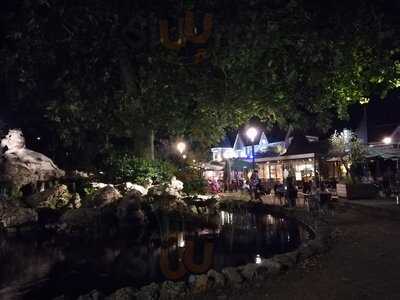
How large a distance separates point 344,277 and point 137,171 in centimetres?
1431

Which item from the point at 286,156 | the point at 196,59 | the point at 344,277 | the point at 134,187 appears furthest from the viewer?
the point at 286,156

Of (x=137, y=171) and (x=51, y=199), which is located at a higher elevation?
(x=137, y=171)

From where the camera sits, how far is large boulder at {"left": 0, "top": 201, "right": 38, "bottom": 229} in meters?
16.2

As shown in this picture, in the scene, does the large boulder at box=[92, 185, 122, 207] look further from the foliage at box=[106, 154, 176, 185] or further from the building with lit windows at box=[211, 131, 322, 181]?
the building with lit windows at box=[211, 131, 322, 181]

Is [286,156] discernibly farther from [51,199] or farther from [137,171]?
[51,199]

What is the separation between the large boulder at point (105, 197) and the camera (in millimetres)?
16203

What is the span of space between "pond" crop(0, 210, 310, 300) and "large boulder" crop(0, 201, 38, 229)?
161 cm

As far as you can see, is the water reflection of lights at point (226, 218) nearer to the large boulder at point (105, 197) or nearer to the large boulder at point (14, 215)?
the large boulder at point (105, 197)

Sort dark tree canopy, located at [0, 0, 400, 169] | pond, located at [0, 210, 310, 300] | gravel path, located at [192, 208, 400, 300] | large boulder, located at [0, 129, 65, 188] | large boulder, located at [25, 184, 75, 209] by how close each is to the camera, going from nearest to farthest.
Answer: gravel path, located at [192, 208, 400, 300] → pond, located at [0, 210, 310, 300] → dark tree canopy, located at [0, 0, 400, 169] → large boulder, located at [25, 184, 75, 209] → large boulder, located at [0, 129, 65, 188]

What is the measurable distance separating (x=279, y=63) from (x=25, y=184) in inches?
535

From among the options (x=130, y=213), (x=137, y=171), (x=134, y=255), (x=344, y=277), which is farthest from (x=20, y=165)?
(x=344, y=277)

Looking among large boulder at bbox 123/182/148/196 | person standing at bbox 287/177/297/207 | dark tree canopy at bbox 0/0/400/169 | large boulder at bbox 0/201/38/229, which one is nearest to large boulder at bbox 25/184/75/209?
large boulder at bbox 0/201/38/229

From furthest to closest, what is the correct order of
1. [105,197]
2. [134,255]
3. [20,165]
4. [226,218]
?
[20,165] < [226,218] < [105,197] < [134,255]

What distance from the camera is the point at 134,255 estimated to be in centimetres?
1078
